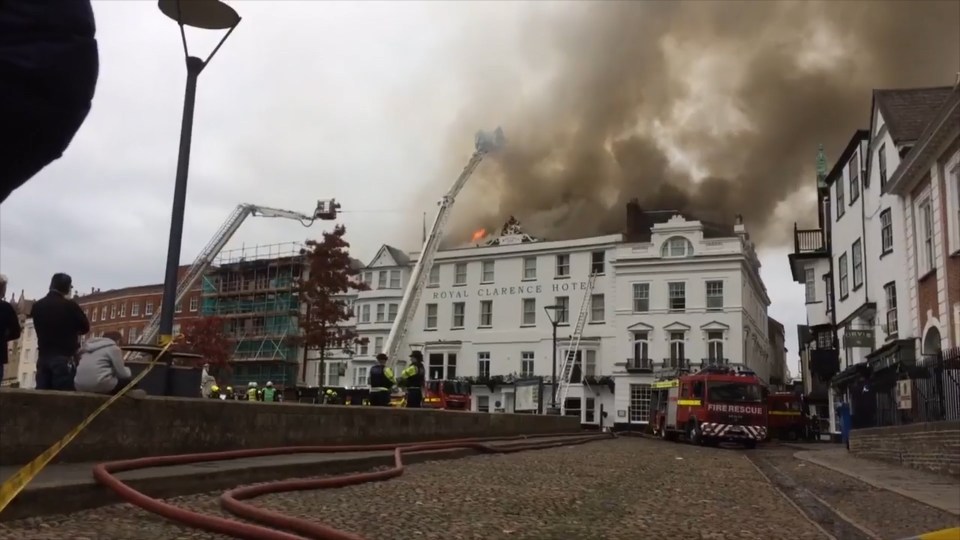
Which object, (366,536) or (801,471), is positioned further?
(801,471)

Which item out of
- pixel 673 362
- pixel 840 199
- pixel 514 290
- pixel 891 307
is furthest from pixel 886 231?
pixel 514 290

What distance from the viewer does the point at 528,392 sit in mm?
50312

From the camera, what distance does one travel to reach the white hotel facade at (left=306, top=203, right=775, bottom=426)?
172 feet

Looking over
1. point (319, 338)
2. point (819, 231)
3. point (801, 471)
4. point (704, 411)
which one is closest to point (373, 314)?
point (319, 338)

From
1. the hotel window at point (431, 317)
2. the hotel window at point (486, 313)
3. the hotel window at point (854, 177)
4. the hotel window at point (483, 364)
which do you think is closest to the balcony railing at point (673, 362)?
the hotel window at point (483, 364)

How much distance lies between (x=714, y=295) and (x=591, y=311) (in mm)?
8836

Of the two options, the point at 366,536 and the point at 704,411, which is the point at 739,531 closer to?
the point at 366,536

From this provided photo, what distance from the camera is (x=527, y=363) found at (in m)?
57.8

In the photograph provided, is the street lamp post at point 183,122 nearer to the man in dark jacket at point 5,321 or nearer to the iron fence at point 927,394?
the man in dark jacket at point 5,321

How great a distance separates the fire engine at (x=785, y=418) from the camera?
41.8 m

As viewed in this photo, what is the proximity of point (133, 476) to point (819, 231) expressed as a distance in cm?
4205

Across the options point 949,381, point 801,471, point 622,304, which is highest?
point 622,304

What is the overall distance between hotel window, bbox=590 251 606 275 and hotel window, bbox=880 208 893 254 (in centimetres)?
3090

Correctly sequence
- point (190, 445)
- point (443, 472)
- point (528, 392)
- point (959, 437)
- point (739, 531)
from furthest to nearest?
point (528, 392) < point (959, 437) < point (443, 472) < point (190, 445) < point (739, 531)
